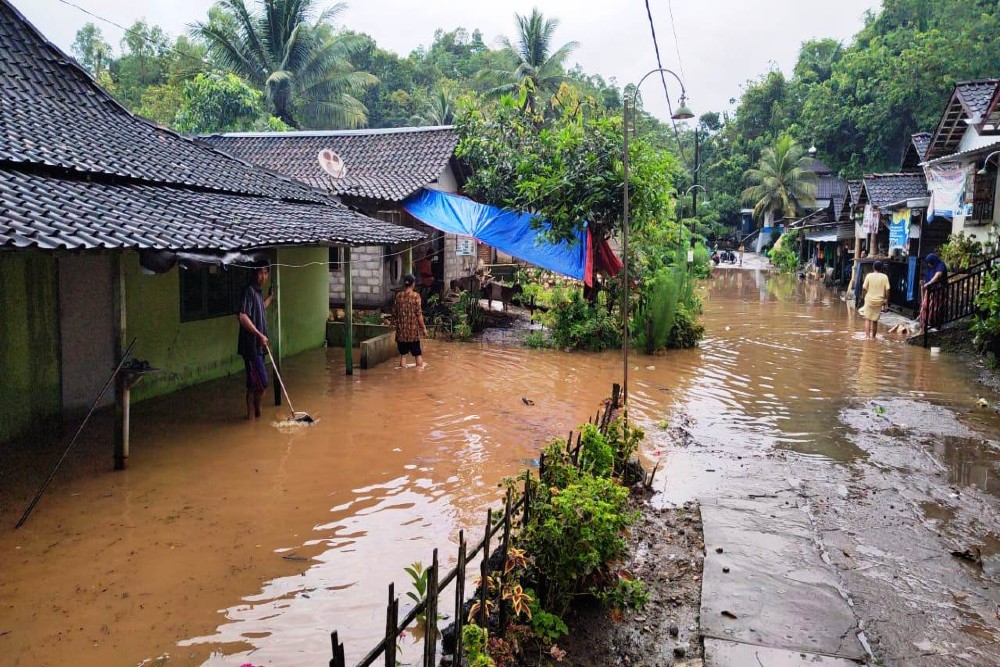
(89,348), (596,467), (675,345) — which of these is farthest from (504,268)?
(596,467)

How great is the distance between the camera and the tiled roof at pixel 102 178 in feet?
21.7

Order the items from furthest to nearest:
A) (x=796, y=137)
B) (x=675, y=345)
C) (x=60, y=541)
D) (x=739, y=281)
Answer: (x=796, y=137), (x=739, y=281), (x=675, y=345), (x=60, y=541)

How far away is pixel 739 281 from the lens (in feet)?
112

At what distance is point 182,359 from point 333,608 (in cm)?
685

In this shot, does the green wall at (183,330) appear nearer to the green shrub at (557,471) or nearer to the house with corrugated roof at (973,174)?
the green shrub at (557,471)

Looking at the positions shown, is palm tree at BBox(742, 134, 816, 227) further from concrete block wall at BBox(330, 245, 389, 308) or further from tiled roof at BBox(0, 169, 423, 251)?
tiled roof at BBox(0, 169, 423, 251)

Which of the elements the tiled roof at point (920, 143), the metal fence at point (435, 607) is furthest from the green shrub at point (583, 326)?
the tiled roof at point (920, 143)

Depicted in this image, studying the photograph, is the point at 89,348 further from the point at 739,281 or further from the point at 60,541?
the point at 739,281

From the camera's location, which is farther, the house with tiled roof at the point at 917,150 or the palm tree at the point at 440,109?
the palm tree at the point at 440,109

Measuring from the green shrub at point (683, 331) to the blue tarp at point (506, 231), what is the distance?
2.33 metres

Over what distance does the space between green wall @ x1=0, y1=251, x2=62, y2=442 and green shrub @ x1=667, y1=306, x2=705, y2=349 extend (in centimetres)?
→ 1084

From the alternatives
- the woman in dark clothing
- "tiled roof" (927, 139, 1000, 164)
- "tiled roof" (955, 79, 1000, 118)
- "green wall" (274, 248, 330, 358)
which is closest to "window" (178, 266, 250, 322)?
"green wall" (274, 248, 330, 358)

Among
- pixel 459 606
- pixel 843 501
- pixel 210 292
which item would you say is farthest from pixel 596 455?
pixel 210 292

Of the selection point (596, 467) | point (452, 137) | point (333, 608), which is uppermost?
point (452, 137)
